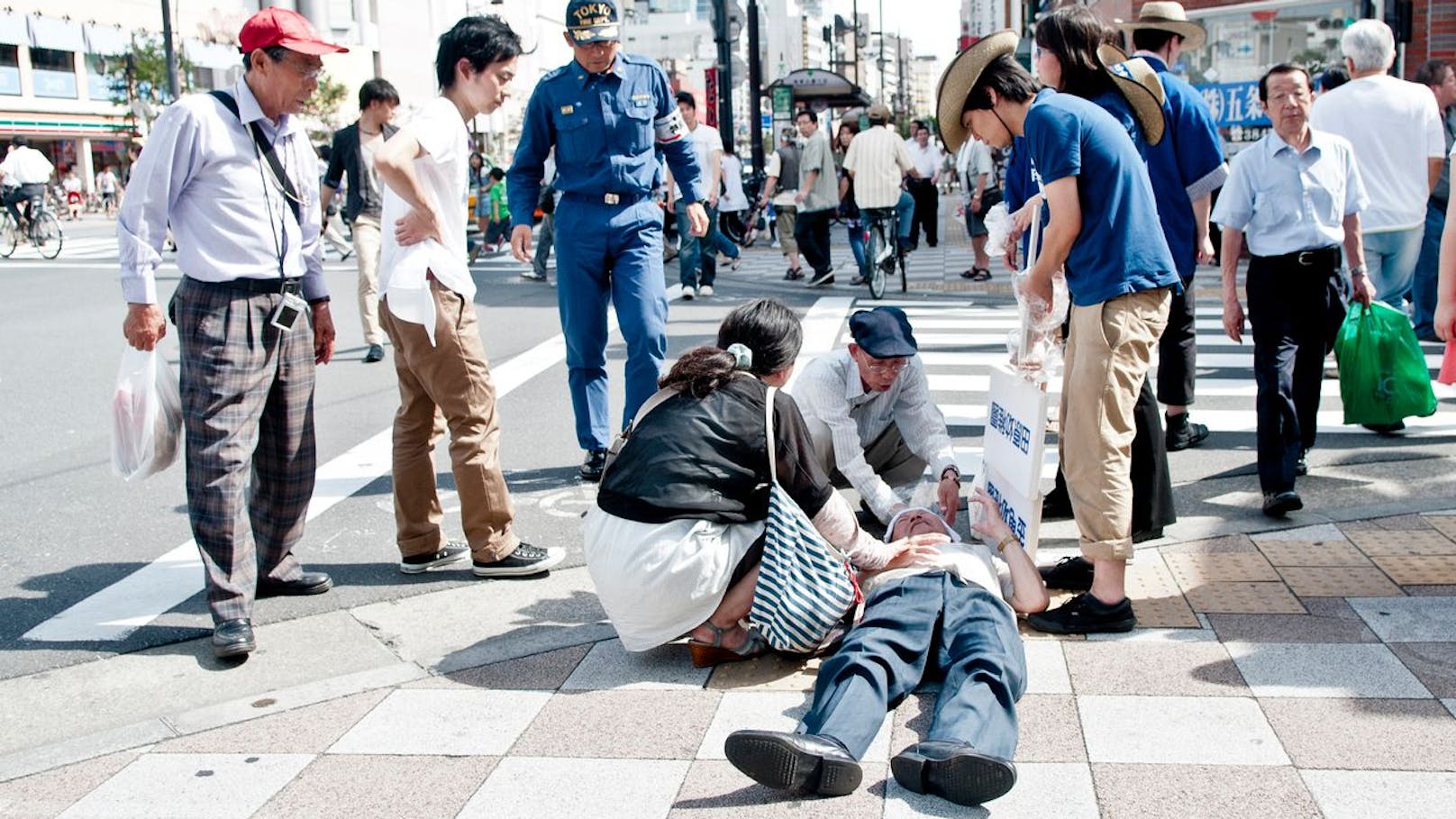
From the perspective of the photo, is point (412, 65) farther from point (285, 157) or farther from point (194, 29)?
point (285, 157)

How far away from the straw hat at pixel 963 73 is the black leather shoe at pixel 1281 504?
6.79 feet

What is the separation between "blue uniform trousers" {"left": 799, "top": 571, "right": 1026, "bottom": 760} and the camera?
3.17 m

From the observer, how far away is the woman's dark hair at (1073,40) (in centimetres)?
439

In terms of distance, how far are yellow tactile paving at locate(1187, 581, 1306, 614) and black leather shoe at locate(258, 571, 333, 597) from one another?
287 centimetres

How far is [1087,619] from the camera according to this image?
4.11 m

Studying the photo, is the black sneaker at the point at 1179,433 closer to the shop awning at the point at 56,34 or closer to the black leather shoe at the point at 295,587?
the black leather shoe at the point at 295,587

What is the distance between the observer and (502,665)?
13.3ft

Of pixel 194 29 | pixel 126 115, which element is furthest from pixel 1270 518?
pixel 194 29

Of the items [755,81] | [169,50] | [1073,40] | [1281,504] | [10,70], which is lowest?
[1281,504]

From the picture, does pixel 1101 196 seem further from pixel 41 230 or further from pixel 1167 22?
pixel 41 230

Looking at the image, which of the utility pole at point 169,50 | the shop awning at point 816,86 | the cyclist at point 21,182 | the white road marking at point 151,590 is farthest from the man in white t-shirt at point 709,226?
the utility pole at point 169,50

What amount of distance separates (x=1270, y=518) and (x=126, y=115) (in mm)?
51674

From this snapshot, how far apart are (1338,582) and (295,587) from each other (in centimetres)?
345

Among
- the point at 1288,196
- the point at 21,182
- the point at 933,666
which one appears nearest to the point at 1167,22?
the point at 1288,196
